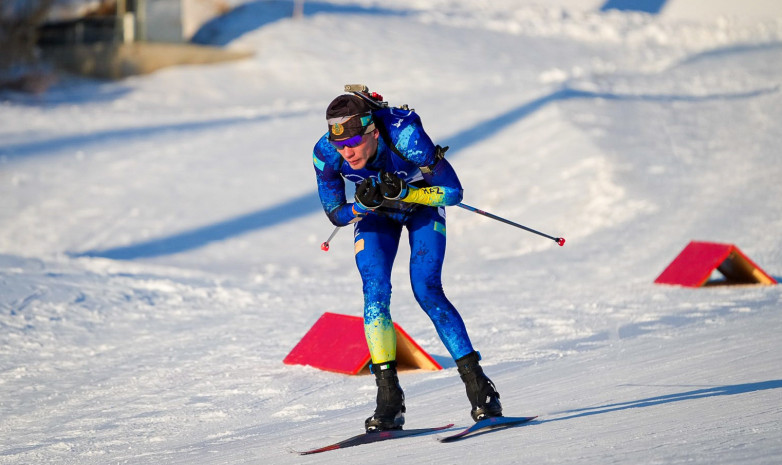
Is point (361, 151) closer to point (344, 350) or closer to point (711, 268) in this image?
point (344, 350)

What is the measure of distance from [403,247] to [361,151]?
28.0ft

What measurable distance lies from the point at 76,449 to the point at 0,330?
3289 mm

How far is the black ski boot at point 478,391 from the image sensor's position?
4.28 meters

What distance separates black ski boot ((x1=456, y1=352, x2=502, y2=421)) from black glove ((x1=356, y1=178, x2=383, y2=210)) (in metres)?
0.82

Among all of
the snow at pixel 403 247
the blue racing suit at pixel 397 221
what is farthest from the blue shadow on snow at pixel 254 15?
the blue racing suit at pixel 397 221

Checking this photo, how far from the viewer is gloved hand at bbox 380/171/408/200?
4.16 m

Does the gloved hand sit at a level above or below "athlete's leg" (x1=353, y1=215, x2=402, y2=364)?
above

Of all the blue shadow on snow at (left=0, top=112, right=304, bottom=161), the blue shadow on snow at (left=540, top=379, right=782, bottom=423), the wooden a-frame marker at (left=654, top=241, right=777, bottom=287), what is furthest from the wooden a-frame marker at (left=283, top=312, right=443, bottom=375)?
the blue shadow on snow at (left=0, top=112, right=304, bottom=161)

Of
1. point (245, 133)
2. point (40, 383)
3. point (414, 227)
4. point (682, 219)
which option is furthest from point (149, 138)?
point (414, 227)

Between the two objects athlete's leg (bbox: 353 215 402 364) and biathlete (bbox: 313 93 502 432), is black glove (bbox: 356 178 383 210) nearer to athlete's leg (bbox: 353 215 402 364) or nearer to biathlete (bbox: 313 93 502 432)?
biathlete (bbox: 313 93 502 432)

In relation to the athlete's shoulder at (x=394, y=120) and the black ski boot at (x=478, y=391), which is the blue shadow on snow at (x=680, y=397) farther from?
the athlete's shoulder at (x=394, y=120)

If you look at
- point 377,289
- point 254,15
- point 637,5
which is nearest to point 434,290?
point 377,289

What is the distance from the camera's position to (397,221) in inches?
179

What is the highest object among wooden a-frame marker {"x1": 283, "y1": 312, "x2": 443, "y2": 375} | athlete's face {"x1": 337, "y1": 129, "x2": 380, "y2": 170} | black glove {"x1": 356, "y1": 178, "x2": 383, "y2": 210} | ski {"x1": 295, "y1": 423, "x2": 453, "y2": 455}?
athlete's face {"x1": 337, "y1": 129, "x2": 380, "y2": 170}
